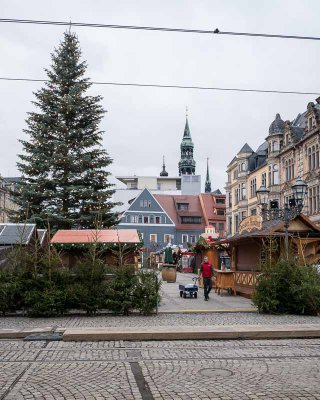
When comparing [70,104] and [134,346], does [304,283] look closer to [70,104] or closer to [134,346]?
[134,346]

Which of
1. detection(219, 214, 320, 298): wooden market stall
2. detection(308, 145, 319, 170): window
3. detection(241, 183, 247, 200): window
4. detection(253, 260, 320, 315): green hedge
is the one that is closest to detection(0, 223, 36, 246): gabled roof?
detection(219, 214, 320, 298): wooden market stall

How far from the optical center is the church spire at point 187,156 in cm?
10694

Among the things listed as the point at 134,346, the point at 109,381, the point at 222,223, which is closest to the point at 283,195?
the point at 222,223

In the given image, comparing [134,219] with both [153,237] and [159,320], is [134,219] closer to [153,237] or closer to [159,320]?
[153,237]

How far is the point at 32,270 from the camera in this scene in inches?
603

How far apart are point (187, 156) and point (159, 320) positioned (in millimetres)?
100954

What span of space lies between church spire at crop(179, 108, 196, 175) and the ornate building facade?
39.5 meters

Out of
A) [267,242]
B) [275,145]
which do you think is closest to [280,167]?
[275,145]

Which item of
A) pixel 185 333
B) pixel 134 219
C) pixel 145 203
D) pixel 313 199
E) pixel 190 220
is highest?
pixel 145 203

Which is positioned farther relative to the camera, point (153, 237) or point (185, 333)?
point (153, 237)

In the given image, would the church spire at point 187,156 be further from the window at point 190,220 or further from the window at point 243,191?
the window at point 243,191

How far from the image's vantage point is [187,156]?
375 ft

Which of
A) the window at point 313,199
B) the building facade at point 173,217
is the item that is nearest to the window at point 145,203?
the building facade at point 173,217

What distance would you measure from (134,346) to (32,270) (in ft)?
18.5
